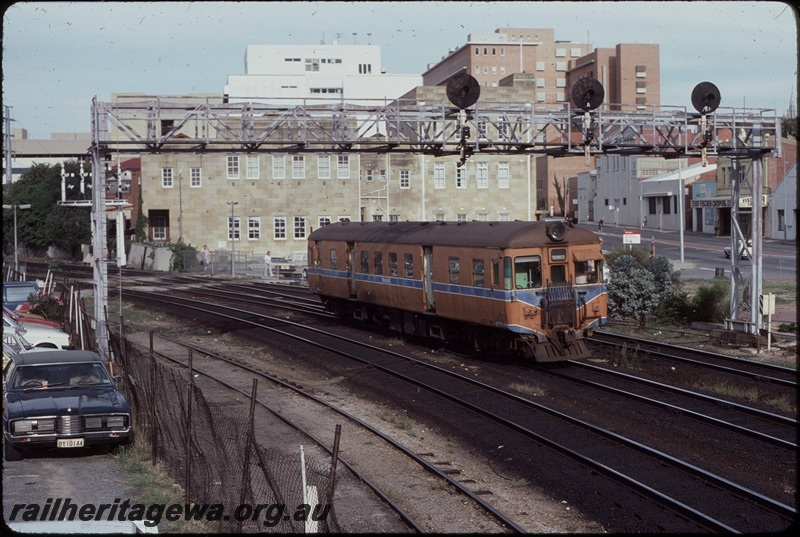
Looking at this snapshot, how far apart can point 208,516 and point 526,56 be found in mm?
122125

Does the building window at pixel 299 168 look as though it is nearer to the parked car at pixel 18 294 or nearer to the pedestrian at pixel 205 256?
the pedestrian at pixel 205 256

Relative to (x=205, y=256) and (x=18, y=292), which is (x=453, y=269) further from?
(x=205, y=256)

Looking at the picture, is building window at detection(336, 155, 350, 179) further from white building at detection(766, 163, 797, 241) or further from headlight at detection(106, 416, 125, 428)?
headlight at detection(106, 416, 125, 428)

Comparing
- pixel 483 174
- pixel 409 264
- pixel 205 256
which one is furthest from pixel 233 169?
pixel 409 264

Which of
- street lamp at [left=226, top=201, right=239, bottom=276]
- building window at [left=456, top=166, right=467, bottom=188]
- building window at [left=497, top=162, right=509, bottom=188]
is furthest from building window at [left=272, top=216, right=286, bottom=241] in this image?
building window at [left=497, top=162, right=509, bottom=188]

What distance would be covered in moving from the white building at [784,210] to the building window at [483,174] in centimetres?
2408

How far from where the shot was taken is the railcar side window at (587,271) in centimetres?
2128

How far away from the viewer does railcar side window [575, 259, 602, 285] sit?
A: 69.8 ft

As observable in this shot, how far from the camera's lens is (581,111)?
2350cm

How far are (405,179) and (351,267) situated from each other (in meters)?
34.1

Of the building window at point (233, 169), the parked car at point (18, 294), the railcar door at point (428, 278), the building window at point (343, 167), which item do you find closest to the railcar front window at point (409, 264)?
the railcar door at point (428, 278)

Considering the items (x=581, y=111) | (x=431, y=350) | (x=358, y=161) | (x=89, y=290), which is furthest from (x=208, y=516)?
(x=358, y=161)

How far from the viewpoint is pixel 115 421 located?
13531 millimetres

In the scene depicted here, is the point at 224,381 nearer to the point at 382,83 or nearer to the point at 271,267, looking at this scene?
the point at 271,267
